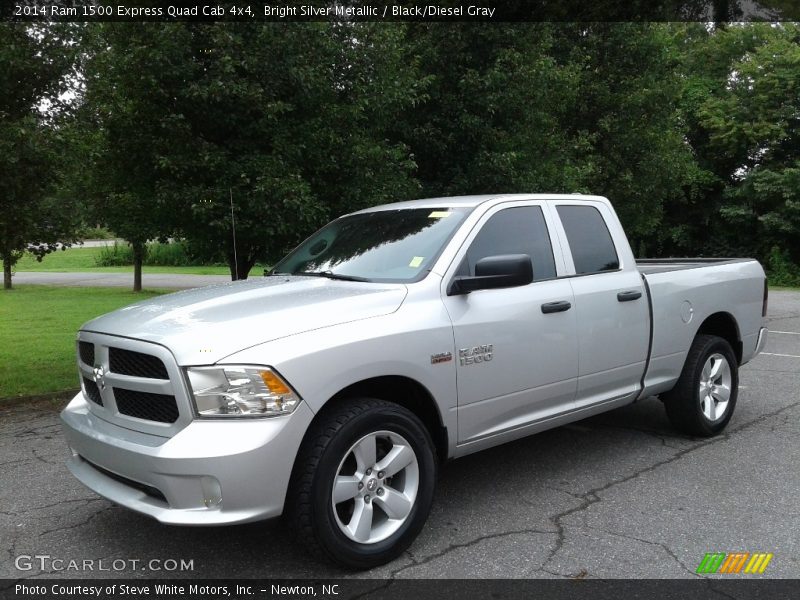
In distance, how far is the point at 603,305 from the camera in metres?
4.81

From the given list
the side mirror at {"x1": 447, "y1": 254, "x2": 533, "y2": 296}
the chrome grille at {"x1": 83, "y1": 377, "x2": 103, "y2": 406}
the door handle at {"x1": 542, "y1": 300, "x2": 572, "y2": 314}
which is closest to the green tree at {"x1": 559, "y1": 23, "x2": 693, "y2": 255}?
the door handle at {"x1": 542, "y1": 300, "x2": 572, "y2": 314}

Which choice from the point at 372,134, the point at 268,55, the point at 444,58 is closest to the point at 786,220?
the point at 444,58

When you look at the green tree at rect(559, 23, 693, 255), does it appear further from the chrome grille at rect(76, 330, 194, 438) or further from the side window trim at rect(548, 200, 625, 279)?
the chrome grille at rect(76, 330, 194, 438)

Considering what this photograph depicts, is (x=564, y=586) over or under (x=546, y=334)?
under

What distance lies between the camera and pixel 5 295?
2181 centimetres

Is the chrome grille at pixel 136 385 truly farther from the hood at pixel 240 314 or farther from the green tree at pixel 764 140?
the green tree at pixel 764 140

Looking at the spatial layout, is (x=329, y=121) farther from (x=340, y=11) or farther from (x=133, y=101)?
(x=133, y=101)

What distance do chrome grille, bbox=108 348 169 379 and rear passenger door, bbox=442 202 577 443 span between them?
1532mm

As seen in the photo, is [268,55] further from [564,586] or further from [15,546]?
[564,586]

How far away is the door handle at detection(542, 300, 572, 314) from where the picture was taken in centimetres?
441

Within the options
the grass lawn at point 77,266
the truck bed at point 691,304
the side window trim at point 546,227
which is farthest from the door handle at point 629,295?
the grass lawn at point 77,266

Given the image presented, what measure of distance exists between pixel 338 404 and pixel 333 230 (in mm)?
1944
